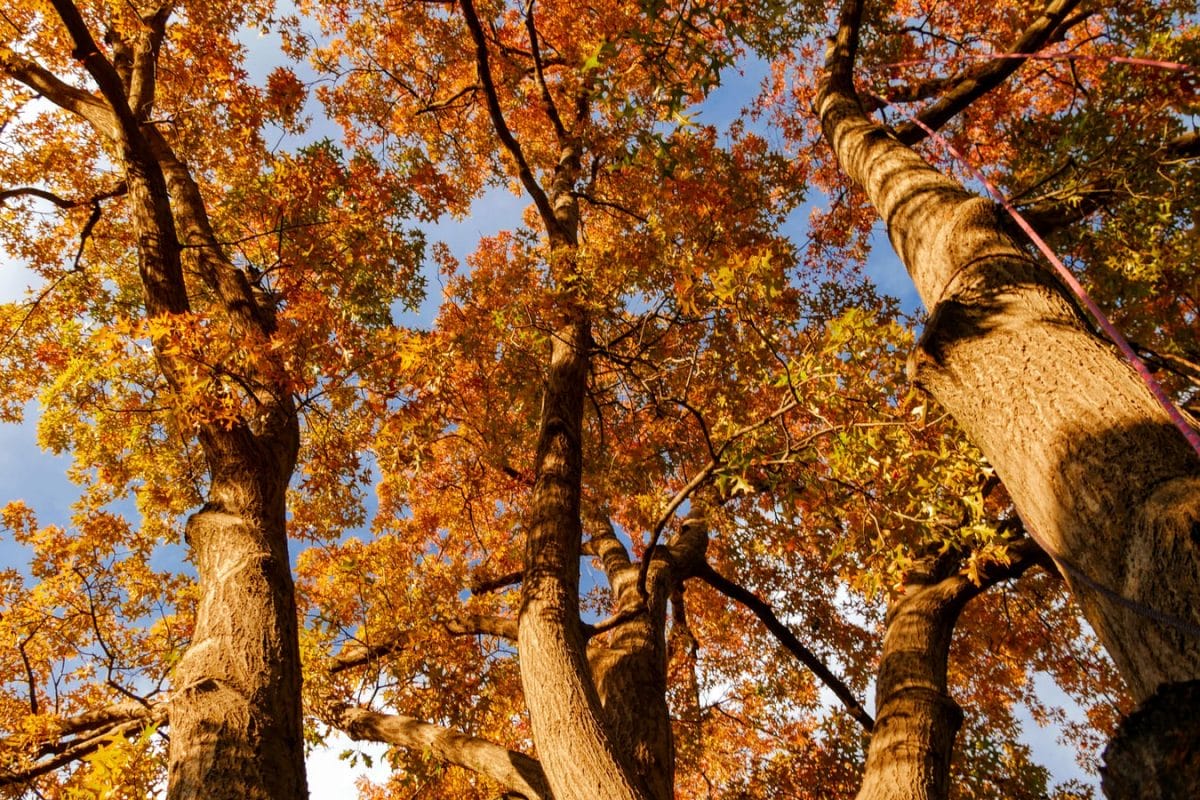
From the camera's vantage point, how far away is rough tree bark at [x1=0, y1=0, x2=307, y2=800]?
2898 millimetres

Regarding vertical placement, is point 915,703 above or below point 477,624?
below

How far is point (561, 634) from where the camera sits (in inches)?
155

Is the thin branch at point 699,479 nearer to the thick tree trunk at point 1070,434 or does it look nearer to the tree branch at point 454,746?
the thick tree trunk at point 1070,434

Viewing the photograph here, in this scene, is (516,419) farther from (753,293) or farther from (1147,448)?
(1147,448)

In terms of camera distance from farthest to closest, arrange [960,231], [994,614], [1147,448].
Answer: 1. [994,614]
2. [960,231]
3. [1147,448]

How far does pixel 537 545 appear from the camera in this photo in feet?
14.7

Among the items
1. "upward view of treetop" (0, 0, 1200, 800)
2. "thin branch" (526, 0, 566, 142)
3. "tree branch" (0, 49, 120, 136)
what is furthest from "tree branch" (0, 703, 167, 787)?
"thin branch" (526, 0, 566, 142)

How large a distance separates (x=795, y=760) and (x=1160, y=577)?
681 centimetres

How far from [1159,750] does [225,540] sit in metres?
4.23

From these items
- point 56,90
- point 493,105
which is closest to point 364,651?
point 493,105

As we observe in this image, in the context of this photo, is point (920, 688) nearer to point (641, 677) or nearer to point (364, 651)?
point (641, 677)

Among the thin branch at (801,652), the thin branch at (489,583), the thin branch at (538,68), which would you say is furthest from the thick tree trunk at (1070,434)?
the thin branch at (489,583)

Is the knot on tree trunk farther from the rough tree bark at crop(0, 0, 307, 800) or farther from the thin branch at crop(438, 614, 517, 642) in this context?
the thin branch at crop(438, 614, 517, 642)

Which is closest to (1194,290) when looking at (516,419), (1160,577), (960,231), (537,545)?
(960,231)
